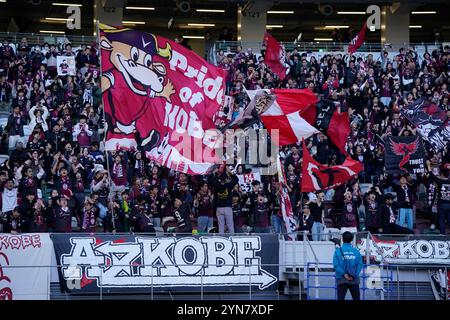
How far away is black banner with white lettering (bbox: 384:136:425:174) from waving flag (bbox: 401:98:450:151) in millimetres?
460

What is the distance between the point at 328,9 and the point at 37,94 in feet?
66.5

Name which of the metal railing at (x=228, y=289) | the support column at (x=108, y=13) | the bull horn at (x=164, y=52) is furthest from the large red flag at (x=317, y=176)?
the support column at (x=108, y=13)

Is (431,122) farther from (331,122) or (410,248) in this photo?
(410,248)

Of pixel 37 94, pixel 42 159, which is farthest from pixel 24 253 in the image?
pixel 37 94

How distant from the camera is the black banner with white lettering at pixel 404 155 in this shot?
26688mm

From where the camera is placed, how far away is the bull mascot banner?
2072 cm

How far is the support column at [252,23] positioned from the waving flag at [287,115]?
19.3 m

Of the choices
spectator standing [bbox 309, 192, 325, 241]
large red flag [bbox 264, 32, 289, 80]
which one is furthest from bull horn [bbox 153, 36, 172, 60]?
large red flag [bbox 264, 32, 289, 80]

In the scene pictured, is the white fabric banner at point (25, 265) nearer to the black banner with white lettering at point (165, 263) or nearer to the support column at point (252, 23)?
the black banner with white lettering at point (165, 263)

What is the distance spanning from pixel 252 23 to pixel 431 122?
16.5 m

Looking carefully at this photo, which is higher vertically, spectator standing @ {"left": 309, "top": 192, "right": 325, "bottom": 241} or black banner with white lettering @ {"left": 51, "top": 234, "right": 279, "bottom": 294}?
spectator standing @ {"left": 309, "top": 192, "right": 325, "bottom": 241}

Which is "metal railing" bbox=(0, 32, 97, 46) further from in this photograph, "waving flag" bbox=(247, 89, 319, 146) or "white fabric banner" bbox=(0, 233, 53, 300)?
"white fabric banner" bbox=(0, 233, 53, 300)

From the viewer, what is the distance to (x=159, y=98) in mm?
21000
